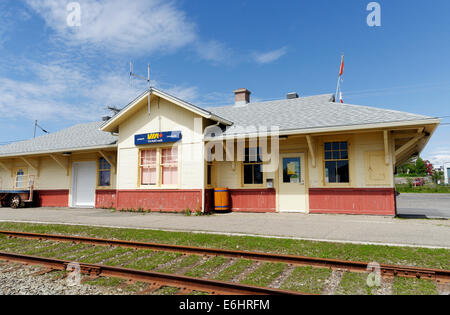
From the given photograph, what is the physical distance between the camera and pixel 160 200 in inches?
537

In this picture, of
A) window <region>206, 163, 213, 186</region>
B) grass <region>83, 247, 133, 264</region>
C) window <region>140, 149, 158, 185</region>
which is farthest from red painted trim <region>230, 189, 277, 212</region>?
grass <region>83, 247, 133, 264</region>

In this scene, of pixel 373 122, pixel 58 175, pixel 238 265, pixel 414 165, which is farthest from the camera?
pixel 414 165

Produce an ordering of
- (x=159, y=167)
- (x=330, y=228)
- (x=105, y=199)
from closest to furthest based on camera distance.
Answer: (x=330, y=228)
(x=159, y=167)
(x=105, y=199)

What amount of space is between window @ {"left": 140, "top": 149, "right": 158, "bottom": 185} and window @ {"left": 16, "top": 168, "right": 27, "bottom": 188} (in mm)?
9982

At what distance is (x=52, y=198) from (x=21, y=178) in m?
3.32

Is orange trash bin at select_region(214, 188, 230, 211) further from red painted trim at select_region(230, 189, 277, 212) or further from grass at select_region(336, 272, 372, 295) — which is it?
grass at select_region(336, 272, 372, 295)

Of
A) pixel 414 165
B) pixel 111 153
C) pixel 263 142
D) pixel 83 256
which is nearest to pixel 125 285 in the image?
pixel 83 256

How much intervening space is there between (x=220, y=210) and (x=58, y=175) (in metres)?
11.0

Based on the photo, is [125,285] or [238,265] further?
[238,265]

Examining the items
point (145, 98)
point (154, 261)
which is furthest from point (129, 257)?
point (145, 98)

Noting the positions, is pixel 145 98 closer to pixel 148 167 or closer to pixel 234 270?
pixel 148 167

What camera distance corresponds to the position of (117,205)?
1462cm

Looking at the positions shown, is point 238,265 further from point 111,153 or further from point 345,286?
point 111,153

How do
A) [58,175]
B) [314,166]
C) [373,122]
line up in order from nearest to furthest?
[373,122]
[314,166]
[58,175]
